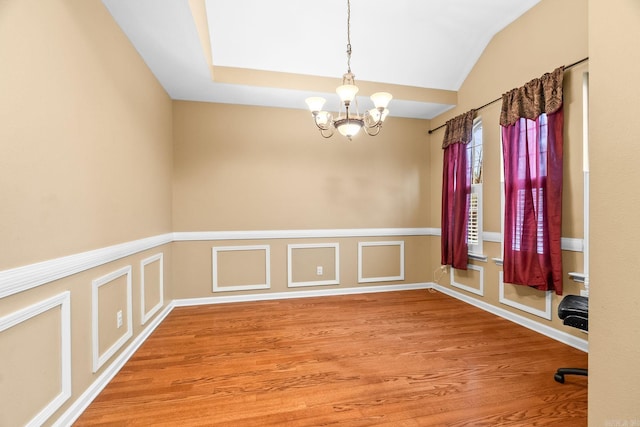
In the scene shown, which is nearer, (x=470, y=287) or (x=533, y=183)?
(x=533, y=183)

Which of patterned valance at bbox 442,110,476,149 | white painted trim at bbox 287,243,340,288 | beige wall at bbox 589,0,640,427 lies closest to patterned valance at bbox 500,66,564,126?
patterned valance at bbox 442,110,476,149

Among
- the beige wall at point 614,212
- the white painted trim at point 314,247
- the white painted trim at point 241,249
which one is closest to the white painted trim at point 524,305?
the white painted trim at point 314,247

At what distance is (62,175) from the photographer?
1591mm

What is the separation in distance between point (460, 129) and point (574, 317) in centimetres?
248

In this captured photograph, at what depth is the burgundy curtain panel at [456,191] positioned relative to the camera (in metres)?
3.66

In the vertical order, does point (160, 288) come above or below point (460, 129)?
below

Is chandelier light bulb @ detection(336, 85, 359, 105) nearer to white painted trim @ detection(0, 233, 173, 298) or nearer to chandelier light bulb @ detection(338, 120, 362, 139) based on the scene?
chandelier light bulb @ detection(338, 120, 362, 139)

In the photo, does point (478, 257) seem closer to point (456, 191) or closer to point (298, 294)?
point (456, 191)

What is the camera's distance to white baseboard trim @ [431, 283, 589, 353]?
246 centimetres

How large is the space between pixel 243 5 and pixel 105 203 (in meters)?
2.15

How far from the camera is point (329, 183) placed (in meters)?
4.14

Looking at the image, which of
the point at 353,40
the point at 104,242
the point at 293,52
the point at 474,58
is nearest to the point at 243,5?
the point at 293,52

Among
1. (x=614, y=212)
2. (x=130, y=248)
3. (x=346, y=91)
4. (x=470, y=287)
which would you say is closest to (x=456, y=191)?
(x=470, y=287)

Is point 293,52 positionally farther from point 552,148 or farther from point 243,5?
point 552,148
